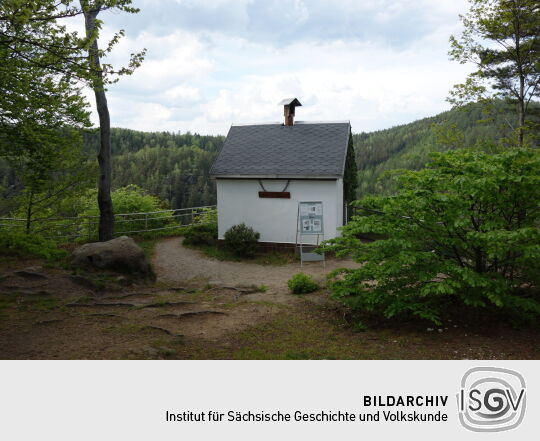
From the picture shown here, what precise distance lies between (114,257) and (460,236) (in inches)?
336

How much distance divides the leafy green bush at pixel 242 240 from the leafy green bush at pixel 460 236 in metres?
8.89

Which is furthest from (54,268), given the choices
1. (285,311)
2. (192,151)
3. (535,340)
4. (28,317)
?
(192,151)

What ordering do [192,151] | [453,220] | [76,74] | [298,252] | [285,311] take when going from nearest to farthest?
[453,220], [76,74], [285,311], [298,252], [192,151]

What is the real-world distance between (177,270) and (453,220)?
32.5ft

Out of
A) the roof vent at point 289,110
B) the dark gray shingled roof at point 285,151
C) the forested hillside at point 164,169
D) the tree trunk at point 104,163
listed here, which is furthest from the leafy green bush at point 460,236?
the forested hillside at point 164,169

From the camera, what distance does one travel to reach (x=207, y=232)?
59.8 ft

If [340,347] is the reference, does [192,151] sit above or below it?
above

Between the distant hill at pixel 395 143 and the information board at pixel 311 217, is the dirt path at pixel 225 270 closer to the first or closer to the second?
the information board at pixel 311 217

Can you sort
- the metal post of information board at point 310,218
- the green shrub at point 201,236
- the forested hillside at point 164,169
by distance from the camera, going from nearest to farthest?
1. the metal post of information board at point 310,218
2. the green shrub at point 201,236
3. the forested hillside at point 164,169

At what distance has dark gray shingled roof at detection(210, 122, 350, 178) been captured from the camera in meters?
16.2

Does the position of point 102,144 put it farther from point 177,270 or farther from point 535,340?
point 535,340

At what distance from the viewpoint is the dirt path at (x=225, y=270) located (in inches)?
494

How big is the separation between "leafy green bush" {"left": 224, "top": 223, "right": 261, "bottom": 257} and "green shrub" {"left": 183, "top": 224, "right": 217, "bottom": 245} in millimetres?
1369

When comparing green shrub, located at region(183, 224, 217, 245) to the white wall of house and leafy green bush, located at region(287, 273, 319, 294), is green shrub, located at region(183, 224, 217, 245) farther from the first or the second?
leafy green bush, located at region(287, 273, 319, 294)
